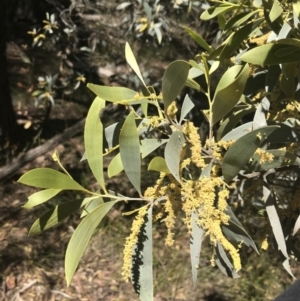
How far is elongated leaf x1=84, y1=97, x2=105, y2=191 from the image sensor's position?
0.73 metres

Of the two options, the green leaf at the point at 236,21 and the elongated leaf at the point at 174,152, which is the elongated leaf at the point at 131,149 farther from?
the green leaf at the point at 236,21

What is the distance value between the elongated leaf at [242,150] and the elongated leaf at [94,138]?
20 cm

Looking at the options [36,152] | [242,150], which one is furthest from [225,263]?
[36,152]

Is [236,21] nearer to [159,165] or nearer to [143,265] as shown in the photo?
[159,165]

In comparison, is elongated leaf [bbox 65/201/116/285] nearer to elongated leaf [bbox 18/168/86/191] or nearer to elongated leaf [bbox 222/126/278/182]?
elongated leaf [bbox 18/168/86/191]

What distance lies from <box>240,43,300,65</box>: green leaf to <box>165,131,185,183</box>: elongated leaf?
156 millimetres

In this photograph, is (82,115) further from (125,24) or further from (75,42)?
(125,24)

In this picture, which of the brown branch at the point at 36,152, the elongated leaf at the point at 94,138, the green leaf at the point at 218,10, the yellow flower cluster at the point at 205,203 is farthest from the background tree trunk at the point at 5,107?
the yellow flower cluster at the point at 205,203

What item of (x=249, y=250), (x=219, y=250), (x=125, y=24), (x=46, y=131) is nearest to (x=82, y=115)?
(x=46, y=131)

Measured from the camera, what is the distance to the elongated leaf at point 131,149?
666 mm

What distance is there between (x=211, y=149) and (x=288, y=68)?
19 centimetres

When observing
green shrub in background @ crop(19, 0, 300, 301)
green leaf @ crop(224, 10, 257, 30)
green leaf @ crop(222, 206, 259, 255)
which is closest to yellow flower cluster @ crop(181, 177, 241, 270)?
green shrub in background @ crop(19, 0, 300, 301)

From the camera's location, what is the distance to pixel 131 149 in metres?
0.71

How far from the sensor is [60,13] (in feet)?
7.54
